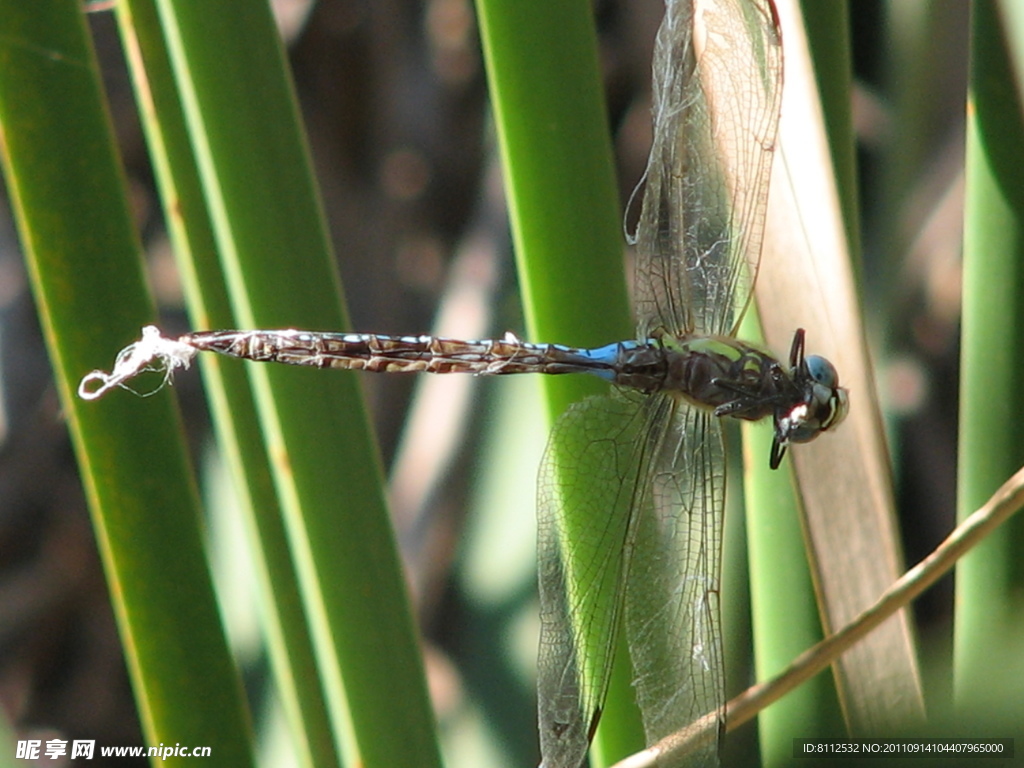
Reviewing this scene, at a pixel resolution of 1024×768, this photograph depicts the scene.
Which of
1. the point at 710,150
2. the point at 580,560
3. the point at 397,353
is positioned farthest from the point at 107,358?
the point at 710,150

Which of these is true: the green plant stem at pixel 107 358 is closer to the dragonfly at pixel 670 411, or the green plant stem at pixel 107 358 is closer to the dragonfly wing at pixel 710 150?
the dragonfly at pixel 670 411

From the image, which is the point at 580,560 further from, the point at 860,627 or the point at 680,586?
the point at 860,627

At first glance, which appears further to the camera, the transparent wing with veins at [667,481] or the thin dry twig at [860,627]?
the transparent wing with veins at [667,481]

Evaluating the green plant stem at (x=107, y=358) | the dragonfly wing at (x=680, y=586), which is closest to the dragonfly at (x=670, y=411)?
the dragonfly wing at (x=680, y=586)

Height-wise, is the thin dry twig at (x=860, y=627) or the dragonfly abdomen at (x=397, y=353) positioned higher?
the dragonfly abdomen at (x=397, y=353)

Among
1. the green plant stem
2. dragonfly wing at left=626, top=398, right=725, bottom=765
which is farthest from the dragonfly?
the green plant stem

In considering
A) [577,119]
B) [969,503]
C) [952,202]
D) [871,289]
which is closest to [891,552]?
[969,503]
